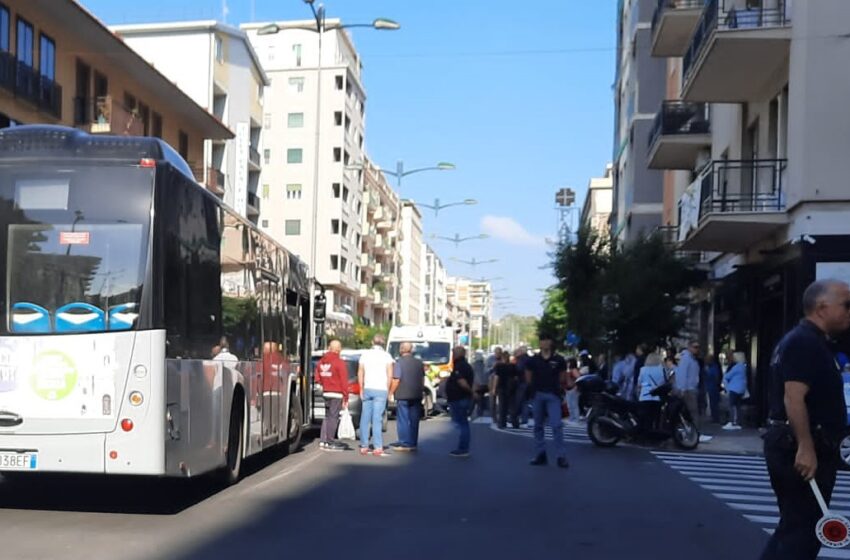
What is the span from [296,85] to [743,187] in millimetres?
59337

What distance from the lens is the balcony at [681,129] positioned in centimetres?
3183

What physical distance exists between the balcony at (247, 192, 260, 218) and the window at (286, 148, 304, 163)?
2178cm

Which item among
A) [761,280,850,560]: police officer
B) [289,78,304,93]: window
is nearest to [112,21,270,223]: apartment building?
[289,78,304,93]: window

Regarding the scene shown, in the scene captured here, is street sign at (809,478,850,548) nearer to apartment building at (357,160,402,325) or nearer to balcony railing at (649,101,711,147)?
balcony railing at (649,101,711,147)

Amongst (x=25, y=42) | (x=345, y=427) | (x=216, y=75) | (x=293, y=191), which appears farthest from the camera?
(x=293, y=191)

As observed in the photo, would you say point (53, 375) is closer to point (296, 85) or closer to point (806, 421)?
point (806, 421)

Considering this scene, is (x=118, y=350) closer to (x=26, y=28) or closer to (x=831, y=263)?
(x=831, y=263)

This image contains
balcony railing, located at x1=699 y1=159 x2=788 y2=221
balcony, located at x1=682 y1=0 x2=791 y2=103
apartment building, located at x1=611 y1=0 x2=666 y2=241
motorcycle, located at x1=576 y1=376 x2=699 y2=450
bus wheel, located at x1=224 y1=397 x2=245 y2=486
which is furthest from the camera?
apartment building, located at x1=611 y1=0 x2=666 y2=241

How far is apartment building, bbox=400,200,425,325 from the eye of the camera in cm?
12769

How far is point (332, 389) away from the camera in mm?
17047

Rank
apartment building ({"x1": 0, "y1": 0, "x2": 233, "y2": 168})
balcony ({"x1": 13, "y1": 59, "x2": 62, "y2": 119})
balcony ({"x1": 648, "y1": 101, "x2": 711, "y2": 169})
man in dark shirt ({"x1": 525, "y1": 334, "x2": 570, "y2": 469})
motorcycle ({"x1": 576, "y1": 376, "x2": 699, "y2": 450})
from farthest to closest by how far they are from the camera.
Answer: balcony ({"x1": 648, "y1": 101, "x2": 711, "y2": 169}) < apartment building ({"x1": 0, "y1": 0, "x2": 233, "y2": 168}) < balcony ({"x1": 13, "y1": 59, "x2": 62, "y2": 119}) < motorcycle ({"x1": 576, "y1": 376, "x2": 699, "y2": 450}) < man in dark shirt ({"x1": 525, "y1": 334, "x2": 570, "y2": 469})

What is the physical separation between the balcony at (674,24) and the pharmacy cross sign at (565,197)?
7202cm

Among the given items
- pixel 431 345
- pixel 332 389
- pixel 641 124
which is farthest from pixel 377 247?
pixel 332 389

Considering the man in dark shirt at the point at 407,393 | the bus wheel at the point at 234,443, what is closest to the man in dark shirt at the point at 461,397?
the man in dark shirt at the point at 407,393
